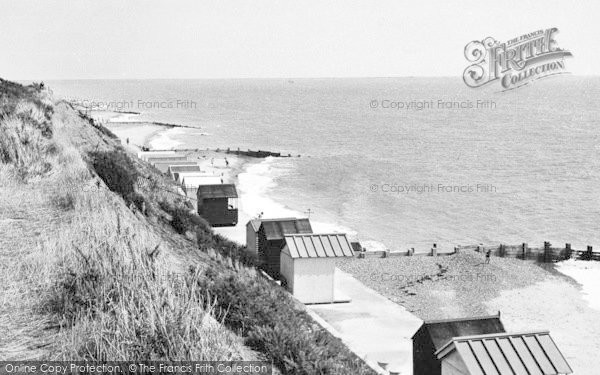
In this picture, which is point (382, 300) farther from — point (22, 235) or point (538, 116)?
point (538, 116)

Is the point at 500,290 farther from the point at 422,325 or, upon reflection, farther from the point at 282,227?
the point at 422,325

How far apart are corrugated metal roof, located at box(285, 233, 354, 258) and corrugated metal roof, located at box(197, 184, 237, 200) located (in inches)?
642

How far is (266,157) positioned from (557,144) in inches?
2481

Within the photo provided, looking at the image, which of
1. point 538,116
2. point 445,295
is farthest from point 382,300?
point 538,116

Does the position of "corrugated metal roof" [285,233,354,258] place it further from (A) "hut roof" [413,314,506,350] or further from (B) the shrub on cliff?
(B) the shrub on cliff

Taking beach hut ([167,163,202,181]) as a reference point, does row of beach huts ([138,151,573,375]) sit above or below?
below

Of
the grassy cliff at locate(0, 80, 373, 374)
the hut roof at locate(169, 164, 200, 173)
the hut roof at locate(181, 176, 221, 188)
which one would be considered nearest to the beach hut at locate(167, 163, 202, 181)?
the hut roof at locate(169, 164, 200, 173)

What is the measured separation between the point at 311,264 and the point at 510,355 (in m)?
11.0

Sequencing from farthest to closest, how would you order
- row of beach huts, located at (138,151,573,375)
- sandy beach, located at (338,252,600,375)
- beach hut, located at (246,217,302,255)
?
beach hut, located at (246,217,302,255) → sandy beach, located at (338,252,600,375) → row of beach huts, located at (138,151,573,375)

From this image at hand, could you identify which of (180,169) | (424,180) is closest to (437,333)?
(180,169)

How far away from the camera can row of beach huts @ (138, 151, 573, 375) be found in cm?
1277

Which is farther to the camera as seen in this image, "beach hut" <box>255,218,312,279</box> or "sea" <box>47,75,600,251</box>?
"sea" <box>47,75,600,251</box>

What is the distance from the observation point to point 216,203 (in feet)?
129

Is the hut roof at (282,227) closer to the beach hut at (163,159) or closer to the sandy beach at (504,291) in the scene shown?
the sandy beach at (504,291)
